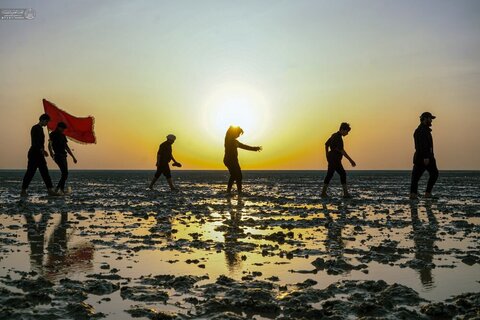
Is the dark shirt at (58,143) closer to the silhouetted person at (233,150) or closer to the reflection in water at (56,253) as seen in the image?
the silhouetted person at (233,150)

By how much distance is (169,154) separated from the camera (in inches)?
820

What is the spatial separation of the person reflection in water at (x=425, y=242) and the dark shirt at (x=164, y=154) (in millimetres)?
11476

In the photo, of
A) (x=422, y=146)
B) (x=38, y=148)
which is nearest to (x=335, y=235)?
Answer: (x=422, y=146)

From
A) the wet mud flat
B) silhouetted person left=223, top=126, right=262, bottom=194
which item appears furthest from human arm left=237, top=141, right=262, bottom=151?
the wet mud flat

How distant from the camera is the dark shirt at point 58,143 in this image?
645 inches

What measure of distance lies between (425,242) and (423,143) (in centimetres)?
806

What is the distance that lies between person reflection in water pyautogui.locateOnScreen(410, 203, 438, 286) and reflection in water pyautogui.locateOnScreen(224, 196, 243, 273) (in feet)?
6.17

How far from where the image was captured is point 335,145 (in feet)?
51.5

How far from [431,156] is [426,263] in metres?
9.83

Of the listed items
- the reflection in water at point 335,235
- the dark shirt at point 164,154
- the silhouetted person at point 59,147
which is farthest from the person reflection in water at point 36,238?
the dark shirt at point 164,154

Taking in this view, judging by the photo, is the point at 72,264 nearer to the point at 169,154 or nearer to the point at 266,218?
the point at 266,218

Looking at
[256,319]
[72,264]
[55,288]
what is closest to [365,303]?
[256,319]

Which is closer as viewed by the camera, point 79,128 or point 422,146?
point 422,146

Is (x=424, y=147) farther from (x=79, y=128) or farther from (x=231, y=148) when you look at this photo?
(x=79, y=128)
